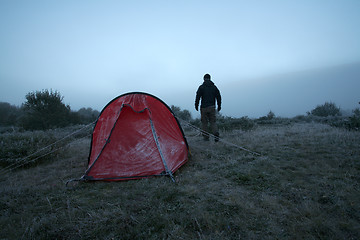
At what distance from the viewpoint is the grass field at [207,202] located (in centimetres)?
212

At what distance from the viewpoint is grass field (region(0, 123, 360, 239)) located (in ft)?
6.96

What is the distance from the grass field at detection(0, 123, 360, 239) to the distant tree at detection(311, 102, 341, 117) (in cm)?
1472

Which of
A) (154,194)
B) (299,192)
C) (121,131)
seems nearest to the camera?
(299,192)

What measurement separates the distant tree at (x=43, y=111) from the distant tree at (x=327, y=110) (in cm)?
2340

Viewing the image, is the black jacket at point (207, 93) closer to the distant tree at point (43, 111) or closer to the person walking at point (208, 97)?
the person walking at point (208, 97)

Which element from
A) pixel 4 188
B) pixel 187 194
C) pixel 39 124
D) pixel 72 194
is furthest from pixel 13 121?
pixel 187 194

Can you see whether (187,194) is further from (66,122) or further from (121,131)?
(66,122)

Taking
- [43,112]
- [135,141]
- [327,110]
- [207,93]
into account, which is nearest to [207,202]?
[135,141]

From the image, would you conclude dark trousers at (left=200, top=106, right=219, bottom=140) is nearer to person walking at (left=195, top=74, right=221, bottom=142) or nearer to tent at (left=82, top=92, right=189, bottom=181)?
person walking at (left=195, top=74, right=221, bottom=142)

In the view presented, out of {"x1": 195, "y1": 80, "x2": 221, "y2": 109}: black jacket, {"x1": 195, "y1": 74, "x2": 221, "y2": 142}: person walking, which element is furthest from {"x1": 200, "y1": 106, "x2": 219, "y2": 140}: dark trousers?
{"x1": 195, "y1": 80, "x2": 221, "y2": 109}: black jacket

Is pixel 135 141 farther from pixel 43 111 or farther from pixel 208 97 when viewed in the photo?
pixel 43 111

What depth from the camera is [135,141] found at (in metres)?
4.25

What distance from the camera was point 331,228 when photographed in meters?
1.98

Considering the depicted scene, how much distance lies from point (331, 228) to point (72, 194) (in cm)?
364
